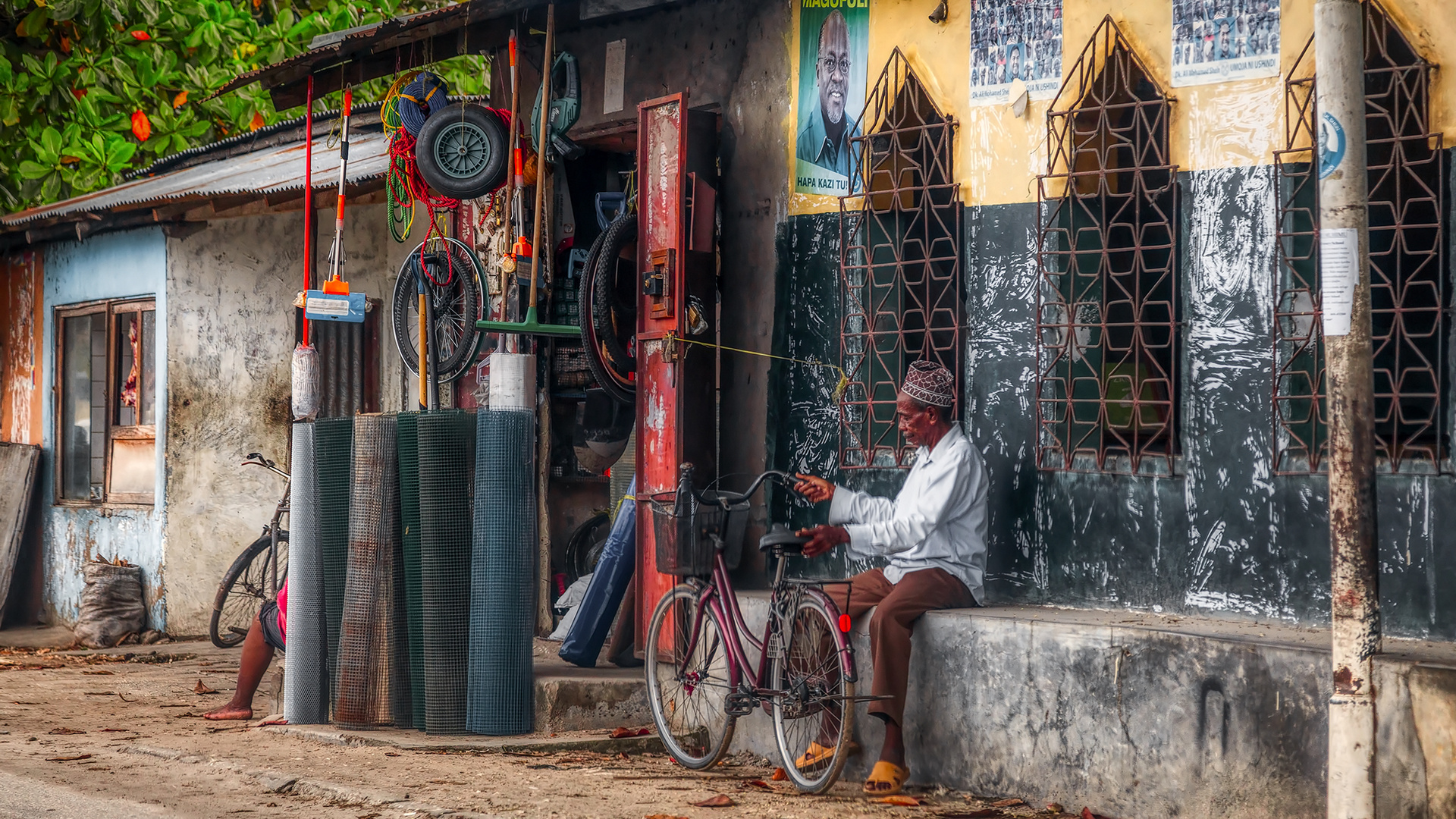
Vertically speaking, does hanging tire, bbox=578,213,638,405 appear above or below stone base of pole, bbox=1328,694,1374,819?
above

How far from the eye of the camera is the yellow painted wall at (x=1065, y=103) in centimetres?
532

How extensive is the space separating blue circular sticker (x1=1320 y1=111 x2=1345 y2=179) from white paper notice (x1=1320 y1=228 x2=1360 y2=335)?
0.65 ft

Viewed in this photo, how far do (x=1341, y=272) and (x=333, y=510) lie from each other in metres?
5.32

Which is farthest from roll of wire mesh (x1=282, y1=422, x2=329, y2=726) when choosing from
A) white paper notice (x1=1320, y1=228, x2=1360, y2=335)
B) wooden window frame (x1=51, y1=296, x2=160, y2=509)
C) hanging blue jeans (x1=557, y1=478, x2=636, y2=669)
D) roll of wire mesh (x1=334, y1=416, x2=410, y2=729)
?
white paper notice (x1=1320, y1=228, x2=1360, y2=335)

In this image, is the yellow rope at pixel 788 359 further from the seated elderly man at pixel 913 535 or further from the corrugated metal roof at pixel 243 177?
the corrugated metal roof at pixel 243 177

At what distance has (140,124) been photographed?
16.6 metres

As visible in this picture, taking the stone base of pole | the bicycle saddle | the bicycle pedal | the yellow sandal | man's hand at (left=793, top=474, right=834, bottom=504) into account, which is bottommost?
the yellow sandal

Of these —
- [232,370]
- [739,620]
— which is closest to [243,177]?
[232,370]

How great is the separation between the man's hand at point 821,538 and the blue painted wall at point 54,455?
25.6ft

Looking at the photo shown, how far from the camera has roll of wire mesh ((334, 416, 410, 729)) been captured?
736 centimetres

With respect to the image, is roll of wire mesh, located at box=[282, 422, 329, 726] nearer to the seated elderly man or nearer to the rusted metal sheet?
the rusted metal sheet

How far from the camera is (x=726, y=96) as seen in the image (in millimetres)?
7773

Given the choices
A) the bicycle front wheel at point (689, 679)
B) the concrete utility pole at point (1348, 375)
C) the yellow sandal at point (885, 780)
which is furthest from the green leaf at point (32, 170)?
the concrete utility pole at point (1348, 375)

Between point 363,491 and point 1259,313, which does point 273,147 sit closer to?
point 363,491
